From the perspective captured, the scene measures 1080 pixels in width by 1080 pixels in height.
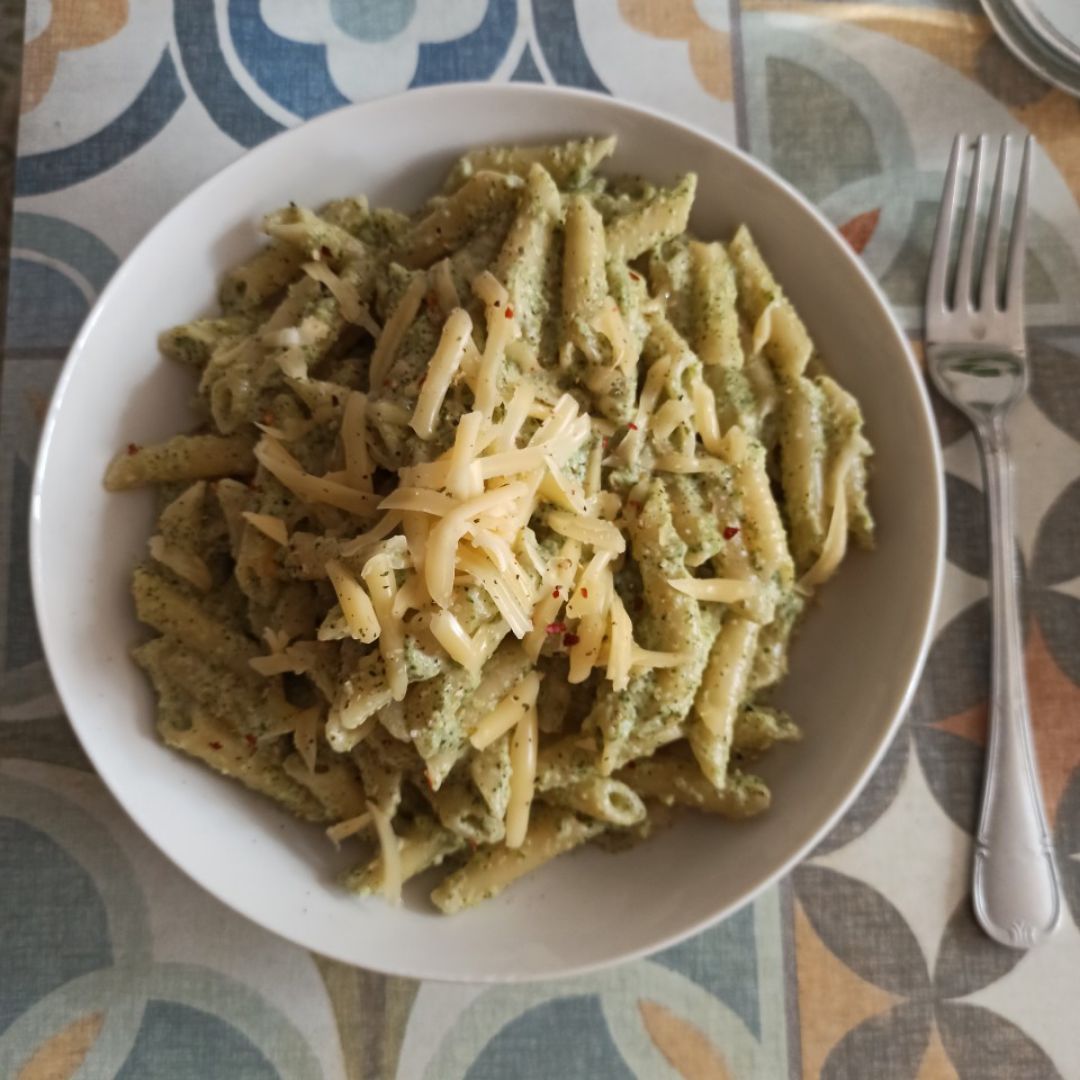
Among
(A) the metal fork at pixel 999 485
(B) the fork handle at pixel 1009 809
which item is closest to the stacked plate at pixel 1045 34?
(A) the metal fork at pixel 999 485

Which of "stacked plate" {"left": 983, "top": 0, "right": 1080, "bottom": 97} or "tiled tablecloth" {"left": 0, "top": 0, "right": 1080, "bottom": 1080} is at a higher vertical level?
"stacked plate" {"left": 983, "top": 0, "right": 1080, "bottom": 97}

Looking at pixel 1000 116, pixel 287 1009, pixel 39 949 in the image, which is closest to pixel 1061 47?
pixel 1000 116

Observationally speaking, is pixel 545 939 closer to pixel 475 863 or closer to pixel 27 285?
pixel 475 863

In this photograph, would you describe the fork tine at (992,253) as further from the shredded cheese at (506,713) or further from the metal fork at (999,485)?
the shredded cheese at (506,713)

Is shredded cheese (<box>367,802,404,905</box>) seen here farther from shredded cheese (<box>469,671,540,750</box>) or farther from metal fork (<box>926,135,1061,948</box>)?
metal fork (<box>926,135,1061,948</box>)

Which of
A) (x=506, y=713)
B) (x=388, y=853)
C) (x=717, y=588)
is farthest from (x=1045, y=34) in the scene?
(x=388, y=853)

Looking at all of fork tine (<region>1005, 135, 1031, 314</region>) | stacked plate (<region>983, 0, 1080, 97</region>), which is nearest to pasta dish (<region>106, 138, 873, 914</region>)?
fork tine (<region>1005, 135, 1031, 314</region>)

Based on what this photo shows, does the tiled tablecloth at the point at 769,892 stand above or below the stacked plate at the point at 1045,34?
below

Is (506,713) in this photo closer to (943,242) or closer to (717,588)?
(717,588)
